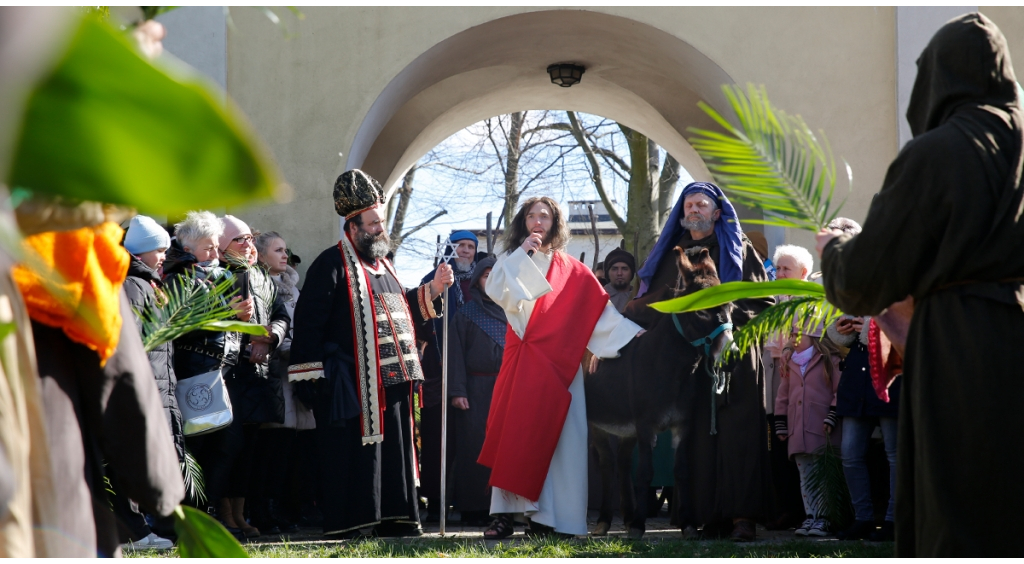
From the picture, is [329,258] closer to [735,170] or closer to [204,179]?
[735,170]

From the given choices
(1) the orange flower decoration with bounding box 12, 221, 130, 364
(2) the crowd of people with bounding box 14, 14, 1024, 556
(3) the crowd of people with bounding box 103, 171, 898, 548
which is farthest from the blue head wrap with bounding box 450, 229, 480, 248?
(1) the orange flower decoration with bounding box 12, 221, 130, 364

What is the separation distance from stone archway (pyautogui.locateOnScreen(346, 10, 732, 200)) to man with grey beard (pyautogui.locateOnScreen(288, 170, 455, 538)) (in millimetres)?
1808

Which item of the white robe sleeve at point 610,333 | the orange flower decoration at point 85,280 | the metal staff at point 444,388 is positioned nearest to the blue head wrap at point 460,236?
the metal staff at point 444,388

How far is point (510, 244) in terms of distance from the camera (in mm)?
6852

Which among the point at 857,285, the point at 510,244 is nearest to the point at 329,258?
the point at 510,244

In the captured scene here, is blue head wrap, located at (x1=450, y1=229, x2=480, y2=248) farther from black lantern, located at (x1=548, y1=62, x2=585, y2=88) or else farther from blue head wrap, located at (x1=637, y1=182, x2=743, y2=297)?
blue head wrap, located at (x1=637, y1=182, x2=743, y2=297)

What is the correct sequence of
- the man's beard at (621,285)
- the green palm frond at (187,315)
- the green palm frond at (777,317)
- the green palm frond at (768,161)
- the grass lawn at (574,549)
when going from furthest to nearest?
1. the man's beard at (621,285)
2. the grass lawn at (574,549)
3. the green palm frond at (777,317)
4. the green palm frond at (187,315)
5. the green palm frond at (768,161)

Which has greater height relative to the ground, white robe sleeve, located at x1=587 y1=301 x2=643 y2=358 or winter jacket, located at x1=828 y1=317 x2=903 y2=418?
white robe sleeve, located at x1=587 y1=301 x2=643 y2=358

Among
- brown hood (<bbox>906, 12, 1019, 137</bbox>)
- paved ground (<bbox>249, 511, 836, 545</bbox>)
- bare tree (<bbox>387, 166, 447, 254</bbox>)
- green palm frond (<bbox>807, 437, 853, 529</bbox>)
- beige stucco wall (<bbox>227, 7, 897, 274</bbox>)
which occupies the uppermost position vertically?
bare tree (<bbox>387, 166, 447, 254</bbox>)

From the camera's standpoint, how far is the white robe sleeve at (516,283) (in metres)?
6.54

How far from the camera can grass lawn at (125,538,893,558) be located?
17.9ft

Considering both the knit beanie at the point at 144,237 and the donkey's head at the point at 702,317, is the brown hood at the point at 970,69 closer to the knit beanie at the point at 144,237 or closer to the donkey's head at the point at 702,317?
the donkey's head at the point at 702,317

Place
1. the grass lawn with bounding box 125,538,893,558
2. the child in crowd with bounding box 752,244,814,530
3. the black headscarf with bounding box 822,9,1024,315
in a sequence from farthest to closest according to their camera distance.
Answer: the child in crowd with bounding box 752,244,814,530 < the grass lawn with bounding box 125,538,893,558 < the black headscarf with bounding box 822,9,1024,315

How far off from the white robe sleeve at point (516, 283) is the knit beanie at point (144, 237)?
6.78 ft
